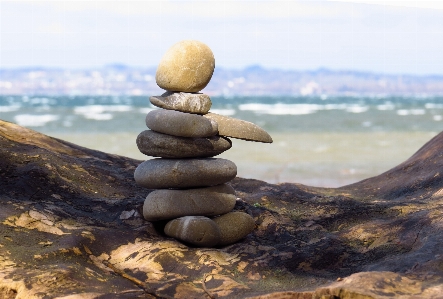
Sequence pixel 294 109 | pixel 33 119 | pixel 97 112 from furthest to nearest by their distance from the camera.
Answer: pixel 294 109 < pixel 97 112 < pixel 33 119

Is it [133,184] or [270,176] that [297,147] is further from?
[133,184]

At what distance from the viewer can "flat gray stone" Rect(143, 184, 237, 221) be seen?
26.1 feet

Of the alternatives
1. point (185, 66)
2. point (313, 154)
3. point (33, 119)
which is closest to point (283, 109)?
point (33, 119)

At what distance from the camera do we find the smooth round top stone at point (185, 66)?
7.96m

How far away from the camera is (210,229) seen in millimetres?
7734

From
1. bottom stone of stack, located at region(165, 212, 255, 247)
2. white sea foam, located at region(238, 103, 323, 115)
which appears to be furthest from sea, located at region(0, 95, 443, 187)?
white sea foam, located at region(238, 103, 323, 115)

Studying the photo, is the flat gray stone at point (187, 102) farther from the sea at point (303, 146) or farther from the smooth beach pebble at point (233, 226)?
the sea at point (303, 146)

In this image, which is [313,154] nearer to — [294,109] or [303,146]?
[303,146]

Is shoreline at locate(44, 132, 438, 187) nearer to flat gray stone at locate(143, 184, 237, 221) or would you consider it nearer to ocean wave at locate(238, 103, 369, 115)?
flat gray stone at locate(143, 184, 237, 221)

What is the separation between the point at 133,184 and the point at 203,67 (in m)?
2.96

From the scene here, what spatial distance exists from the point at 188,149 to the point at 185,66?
1019 mm

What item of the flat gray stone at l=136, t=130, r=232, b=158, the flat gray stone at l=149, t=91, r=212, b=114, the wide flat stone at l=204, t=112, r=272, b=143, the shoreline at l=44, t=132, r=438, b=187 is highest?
the flat gray stone at l=149, t=91, r=212, b=114

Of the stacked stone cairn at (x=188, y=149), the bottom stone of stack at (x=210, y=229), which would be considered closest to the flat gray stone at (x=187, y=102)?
the stacked stone cairn at (x=188, y=149)

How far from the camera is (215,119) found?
809 centimetres
